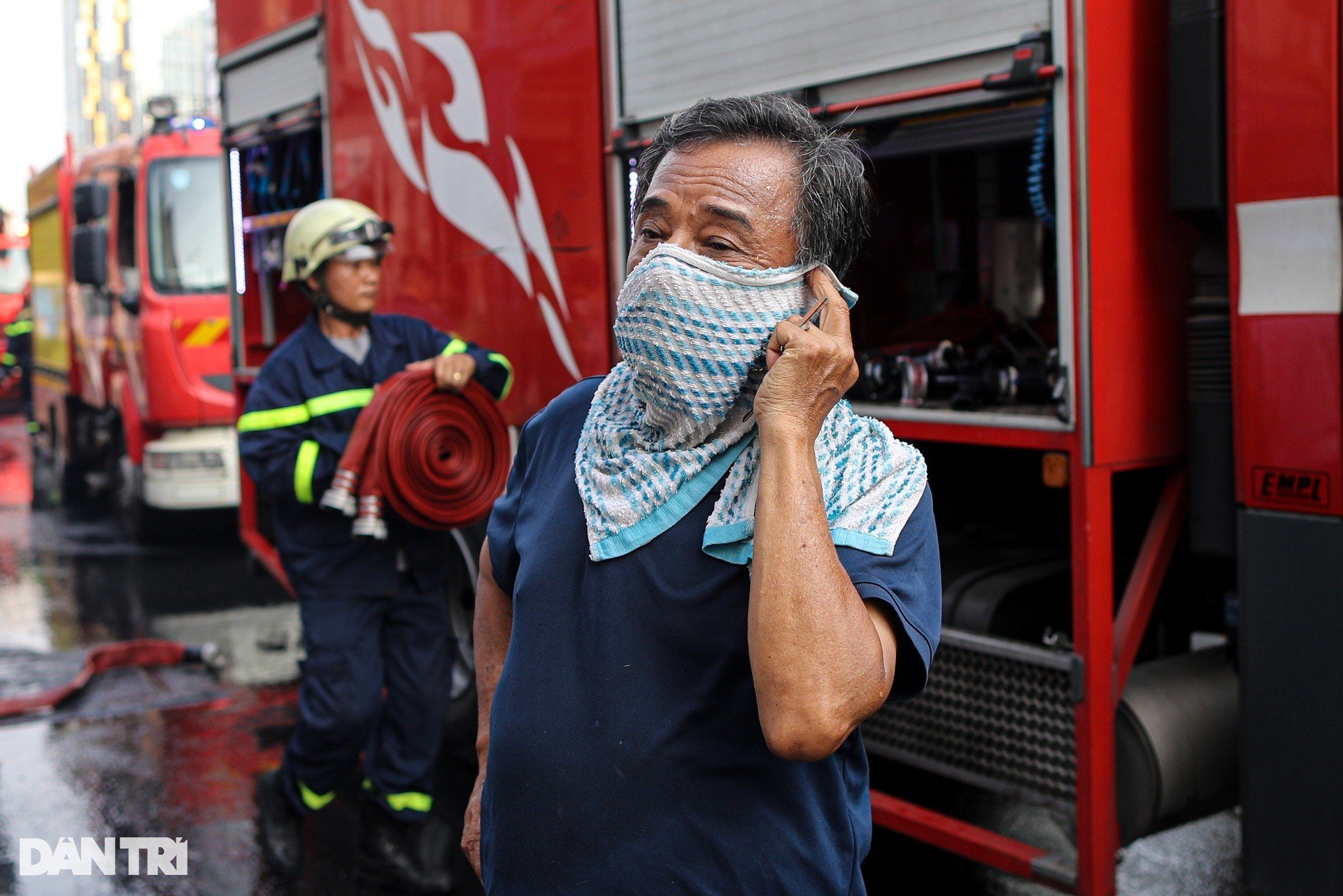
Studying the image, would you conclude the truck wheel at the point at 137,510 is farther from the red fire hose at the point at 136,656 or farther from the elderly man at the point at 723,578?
the elderly man at the point at 723,578

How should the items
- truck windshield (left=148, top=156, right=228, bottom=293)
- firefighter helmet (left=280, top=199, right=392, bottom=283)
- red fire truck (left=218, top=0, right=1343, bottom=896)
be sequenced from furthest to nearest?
1. truck windshield (left=148, top=156, right=228, bottom=293)
2. firefighter helmet (left=280, top=199, right=392, bottom=283)
3. red fire truck (left=218, top=0, right=1343, bottom=896)

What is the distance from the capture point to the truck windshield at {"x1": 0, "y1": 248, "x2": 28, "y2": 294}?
24.4 metres

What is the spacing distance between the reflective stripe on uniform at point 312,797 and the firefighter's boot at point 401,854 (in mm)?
128

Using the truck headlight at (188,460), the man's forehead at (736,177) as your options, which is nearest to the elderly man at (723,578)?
the man's forehead at (736,177)

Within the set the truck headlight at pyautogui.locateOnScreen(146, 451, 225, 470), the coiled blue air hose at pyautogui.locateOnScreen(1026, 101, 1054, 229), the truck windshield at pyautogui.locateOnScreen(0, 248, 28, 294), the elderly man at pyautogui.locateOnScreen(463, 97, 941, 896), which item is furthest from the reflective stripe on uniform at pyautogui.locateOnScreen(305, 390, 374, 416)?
the truck windshield at pyautogui.locateOnScreen(0, 248, 28, 294)

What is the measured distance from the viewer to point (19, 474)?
1589 centimetres

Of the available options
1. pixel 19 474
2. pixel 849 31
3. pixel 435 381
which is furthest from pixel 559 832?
pixel 19 474

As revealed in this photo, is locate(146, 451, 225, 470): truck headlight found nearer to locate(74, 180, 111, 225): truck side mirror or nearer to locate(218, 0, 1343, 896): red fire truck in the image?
locate(74, 180, 111, 225): truck side mirror

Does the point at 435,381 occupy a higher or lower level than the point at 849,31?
lower

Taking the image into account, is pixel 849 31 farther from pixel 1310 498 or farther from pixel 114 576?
pixel 114 576

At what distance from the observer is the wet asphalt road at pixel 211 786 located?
167 inches

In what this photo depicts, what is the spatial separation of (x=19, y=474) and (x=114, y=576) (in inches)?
299

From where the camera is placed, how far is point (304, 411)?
420 centimetres

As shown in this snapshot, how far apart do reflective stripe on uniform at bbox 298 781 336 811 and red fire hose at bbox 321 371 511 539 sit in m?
0.86
